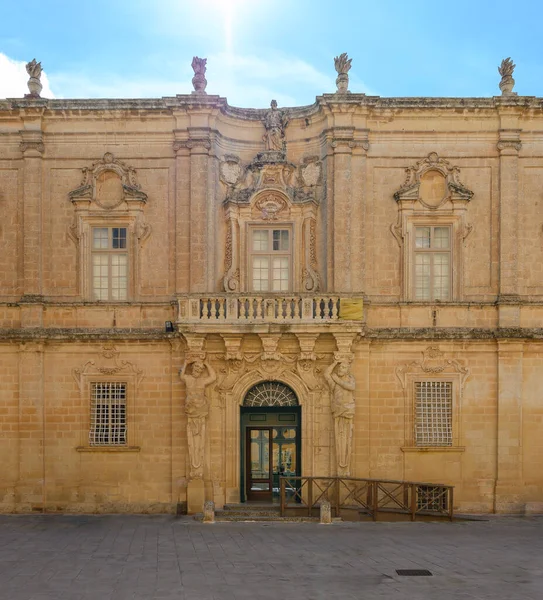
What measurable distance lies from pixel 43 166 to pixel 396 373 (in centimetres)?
1266

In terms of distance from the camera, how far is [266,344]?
2220 centimetres

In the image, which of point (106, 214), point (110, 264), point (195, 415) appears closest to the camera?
point (195, 415)

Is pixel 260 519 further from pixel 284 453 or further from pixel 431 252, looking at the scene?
pixel 431 252

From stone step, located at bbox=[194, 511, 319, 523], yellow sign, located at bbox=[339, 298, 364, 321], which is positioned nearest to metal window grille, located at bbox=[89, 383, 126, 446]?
stone step, located at bbox=[194, 511, 319, 523]

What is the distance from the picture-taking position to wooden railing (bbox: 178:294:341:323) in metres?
21.9

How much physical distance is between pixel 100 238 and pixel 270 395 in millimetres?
7200

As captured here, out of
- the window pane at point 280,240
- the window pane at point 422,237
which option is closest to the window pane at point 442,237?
the window pane at point 422,237

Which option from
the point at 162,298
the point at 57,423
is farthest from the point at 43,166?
the point at 57,423

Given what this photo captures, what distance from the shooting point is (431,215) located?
2333cm

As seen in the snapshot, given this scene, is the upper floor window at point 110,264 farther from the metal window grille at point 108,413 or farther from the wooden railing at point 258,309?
the metal window grille at point 108,413

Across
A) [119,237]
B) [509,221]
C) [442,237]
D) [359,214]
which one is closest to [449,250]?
[442,237]

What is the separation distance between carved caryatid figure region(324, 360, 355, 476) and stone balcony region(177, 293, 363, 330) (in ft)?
4.68

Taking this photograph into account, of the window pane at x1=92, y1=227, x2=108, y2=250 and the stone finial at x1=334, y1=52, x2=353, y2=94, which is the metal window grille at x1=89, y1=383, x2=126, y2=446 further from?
the stone finial at x1=334, y1=52, x2=353, y2=94

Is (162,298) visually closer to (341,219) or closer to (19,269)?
(19,269)
